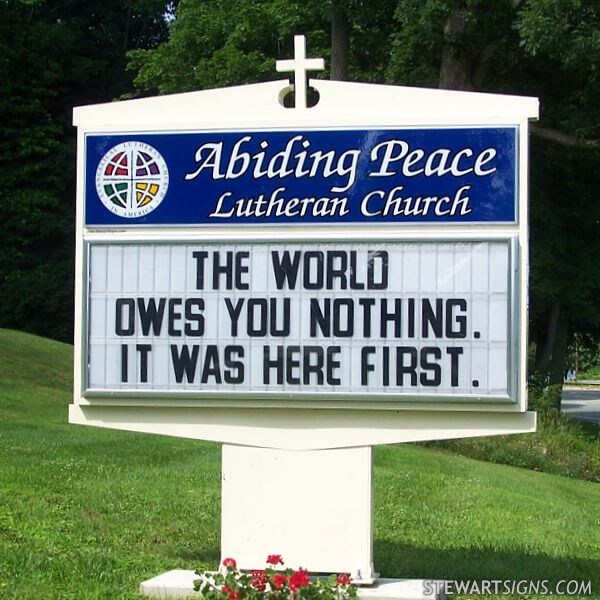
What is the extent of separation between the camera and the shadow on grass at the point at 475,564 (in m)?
8.96

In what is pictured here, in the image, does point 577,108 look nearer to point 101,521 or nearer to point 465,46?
point 465,46

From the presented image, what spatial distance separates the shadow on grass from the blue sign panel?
9.49 ft

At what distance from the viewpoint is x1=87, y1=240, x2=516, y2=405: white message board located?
24.8ft

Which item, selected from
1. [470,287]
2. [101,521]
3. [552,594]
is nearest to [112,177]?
[470,287]

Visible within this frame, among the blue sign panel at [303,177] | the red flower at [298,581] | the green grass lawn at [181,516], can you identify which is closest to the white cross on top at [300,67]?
the blue sign panel at [303,177]

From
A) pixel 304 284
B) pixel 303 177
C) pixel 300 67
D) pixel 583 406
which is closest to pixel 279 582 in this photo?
pixel 304 284

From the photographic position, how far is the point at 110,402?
796 cm

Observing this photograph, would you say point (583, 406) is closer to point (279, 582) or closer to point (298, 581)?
point (279, 582)

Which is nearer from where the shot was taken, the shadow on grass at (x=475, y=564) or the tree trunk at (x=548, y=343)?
the shadow on grass at (x=475, y=564)

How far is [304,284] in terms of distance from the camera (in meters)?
7.75

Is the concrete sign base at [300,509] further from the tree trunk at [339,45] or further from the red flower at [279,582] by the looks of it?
the tree trunk at [339,45]

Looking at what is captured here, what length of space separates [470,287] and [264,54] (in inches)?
1056

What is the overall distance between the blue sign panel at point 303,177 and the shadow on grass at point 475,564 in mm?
2893

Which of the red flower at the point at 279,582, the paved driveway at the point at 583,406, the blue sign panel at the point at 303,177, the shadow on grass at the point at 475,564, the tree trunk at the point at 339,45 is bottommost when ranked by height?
the paved driveway at the point at 583,406
